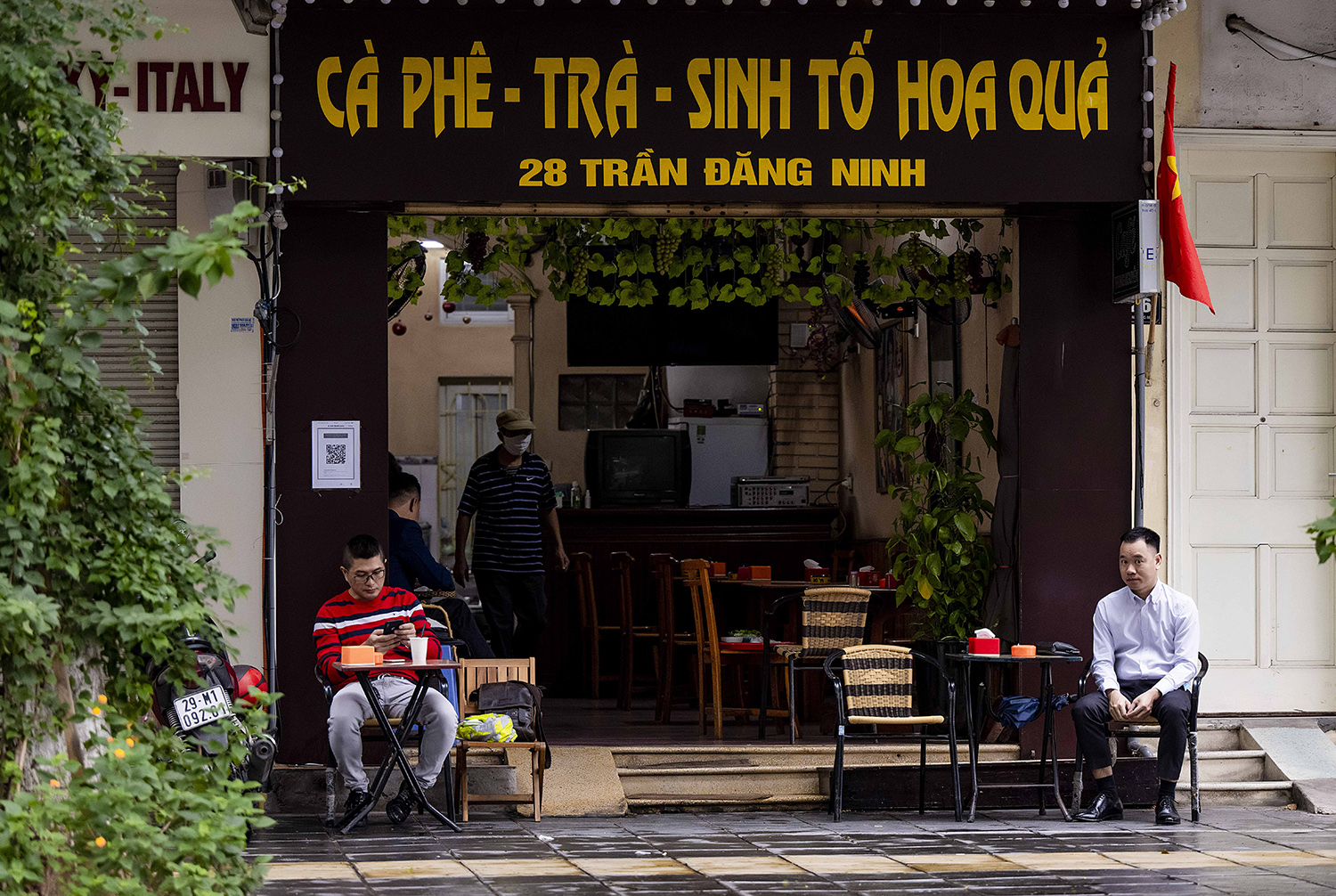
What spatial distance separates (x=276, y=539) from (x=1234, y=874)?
13.6 feet

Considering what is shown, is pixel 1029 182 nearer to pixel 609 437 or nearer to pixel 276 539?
pixel 276 539

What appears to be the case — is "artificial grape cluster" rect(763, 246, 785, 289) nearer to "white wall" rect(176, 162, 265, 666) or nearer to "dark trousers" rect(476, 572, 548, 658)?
"dark trousers" rect(476, 572, 548, 658)

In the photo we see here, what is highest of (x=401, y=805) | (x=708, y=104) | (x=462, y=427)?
(x=708, y=104)

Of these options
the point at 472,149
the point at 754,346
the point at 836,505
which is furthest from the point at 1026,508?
the point at 754,346

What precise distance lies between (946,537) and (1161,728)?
1582mm

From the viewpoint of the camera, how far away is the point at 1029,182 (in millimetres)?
6992

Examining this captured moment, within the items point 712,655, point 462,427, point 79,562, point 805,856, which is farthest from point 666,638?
point 462,427

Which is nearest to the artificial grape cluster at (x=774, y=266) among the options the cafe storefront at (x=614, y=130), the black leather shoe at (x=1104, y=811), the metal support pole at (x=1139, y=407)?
the cafe storefront at (x=614, y=130)

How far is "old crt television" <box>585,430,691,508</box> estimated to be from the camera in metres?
11.2

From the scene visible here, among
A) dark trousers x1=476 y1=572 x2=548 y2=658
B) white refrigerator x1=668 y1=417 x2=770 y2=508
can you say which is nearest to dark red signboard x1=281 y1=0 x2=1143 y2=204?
dark trousers x1=476 y1=572 x2=548 y2=658

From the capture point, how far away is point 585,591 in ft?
33.4

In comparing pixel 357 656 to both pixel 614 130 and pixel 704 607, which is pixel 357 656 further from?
pixel 704 607

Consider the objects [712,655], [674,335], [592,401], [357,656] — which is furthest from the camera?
[592,401]

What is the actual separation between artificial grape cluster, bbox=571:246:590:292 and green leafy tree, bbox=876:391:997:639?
71.5 inches
